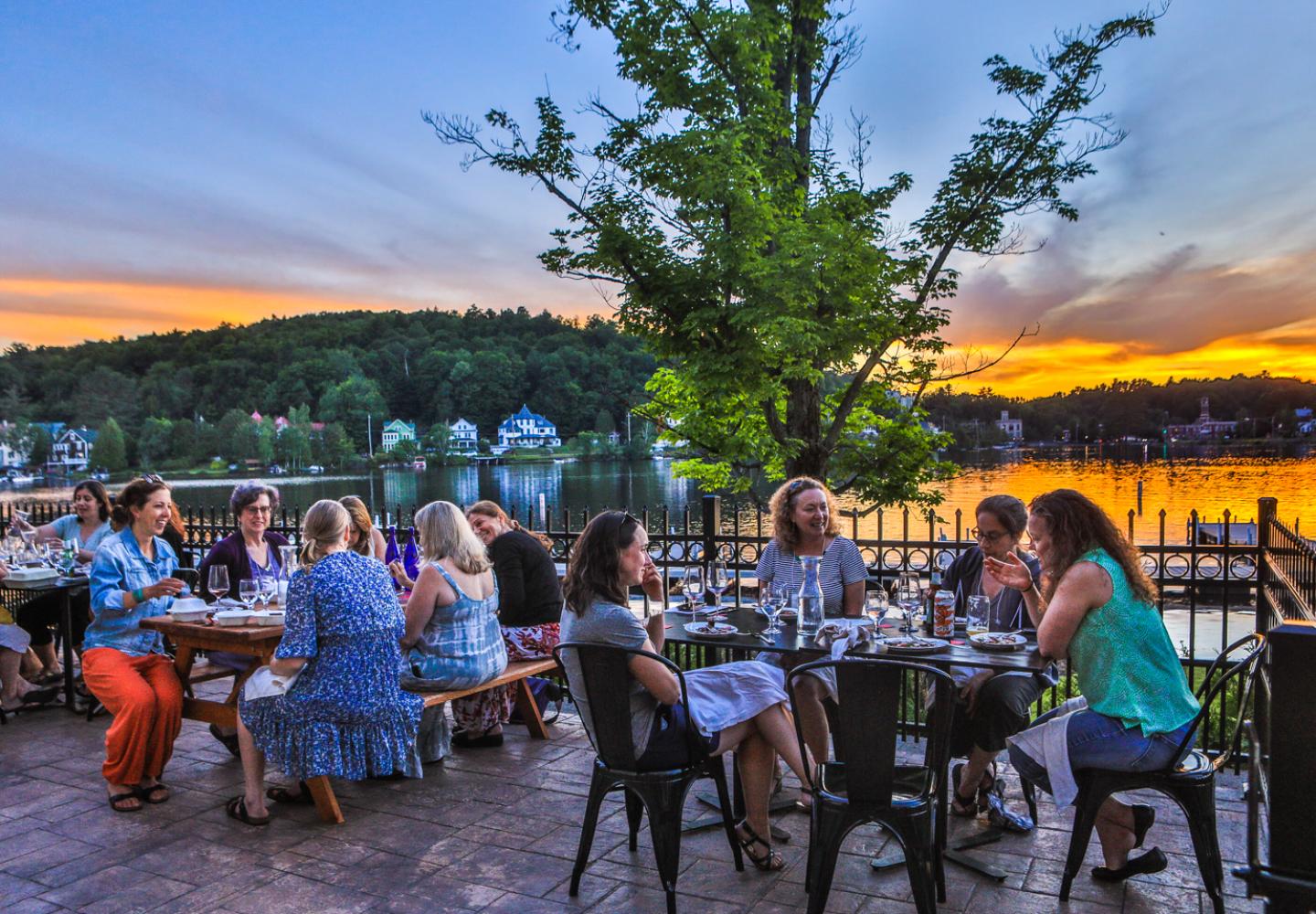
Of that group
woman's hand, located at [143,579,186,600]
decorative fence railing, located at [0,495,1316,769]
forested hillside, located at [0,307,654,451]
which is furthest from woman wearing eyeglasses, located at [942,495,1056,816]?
forested hillside, located at [0,307,654,451]

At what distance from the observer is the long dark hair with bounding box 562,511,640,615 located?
10.0 ft

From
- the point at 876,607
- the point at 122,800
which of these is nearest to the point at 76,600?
the point at 122,800

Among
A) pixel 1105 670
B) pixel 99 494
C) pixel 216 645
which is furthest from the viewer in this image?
pixel 99 494

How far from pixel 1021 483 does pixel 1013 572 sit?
53305mm

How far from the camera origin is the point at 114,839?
3607 millimetres

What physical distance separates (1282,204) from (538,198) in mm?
10032

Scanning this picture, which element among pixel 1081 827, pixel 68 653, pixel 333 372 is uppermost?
pixel 333 372

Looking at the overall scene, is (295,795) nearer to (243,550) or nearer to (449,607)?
(449,607)

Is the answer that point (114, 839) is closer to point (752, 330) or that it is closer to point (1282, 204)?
point (752, 330)

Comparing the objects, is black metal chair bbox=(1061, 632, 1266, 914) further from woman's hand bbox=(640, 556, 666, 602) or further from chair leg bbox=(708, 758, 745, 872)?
woman's hand bbox=(640, 556, 666, 602)

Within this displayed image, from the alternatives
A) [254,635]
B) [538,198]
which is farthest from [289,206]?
[254,635]

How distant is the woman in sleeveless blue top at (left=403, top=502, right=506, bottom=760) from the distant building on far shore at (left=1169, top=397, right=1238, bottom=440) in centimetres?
4906

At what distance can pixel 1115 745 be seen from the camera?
2.83 meters

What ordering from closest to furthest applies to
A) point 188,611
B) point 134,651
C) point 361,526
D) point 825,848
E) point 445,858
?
point 825,848
point 445,858
point 188,611
point 134,651
point 361,526
